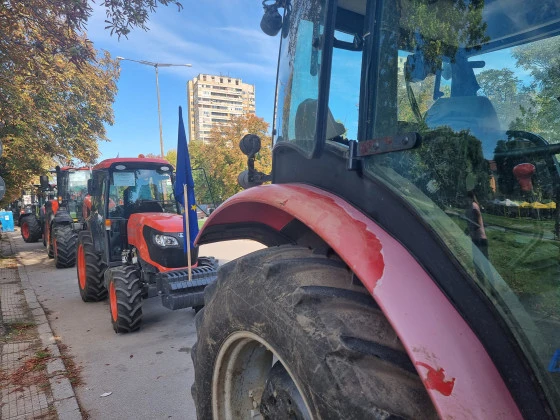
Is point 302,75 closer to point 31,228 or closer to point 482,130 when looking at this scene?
point 482,130

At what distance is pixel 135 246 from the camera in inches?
211

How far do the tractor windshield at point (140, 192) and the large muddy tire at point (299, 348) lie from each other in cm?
422

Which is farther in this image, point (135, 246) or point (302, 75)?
point (135, 246)

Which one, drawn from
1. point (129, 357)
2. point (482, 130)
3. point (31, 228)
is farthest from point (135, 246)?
point (31, 228)

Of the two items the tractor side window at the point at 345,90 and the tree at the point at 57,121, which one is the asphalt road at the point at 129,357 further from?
the tree at the point at 57,121

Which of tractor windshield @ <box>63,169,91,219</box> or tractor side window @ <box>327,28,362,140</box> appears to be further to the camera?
tractor windshield @ <box>63,169,91,219</box>

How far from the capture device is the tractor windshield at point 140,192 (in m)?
5.57

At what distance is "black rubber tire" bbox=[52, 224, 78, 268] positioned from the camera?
29.2ft

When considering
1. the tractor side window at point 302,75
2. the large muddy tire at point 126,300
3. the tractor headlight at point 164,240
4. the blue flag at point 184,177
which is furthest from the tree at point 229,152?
the tractor side window at point 302,75

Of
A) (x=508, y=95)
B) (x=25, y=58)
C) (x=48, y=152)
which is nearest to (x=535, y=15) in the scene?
(x=508, y=95)

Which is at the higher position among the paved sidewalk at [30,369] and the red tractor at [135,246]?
the red tractor at [135,246]

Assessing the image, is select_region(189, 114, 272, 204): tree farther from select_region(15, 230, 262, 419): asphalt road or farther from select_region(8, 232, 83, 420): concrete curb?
select_region(8, 232, 83, 420): concrete curb

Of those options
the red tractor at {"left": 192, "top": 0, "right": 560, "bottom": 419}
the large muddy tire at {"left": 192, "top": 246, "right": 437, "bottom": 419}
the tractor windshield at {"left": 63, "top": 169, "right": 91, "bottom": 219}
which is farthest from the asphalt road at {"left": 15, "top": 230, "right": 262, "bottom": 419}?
the tractor windshield at {"left": 63, "top": 169, "right": 91, "bottom": 219}

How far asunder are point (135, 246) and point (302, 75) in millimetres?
4310
